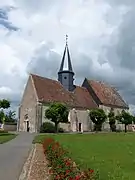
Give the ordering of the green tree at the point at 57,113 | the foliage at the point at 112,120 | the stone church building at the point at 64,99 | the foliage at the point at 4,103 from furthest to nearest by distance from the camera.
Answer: the foliage at the point at 112,120 → the stone church building at the point at 64,99 → the green tree at the point at 57,113 → the foliage at the point at 4,103

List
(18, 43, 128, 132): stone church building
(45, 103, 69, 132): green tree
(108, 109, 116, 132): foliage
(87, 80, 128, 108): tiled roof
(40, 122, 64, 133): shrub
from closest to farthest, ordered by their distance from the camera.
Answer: (45, 103, 69, 132): green tree → (40, 122, 64, 133): shrub → (18, 43, 128, 132): stone church building → (108, 109, 116, 132): foliage → (87, 80, 128, 108): tiled roof

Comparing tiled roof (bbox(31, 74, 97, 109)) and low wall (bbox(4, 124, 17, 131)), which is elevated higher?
tiled roof (bbox(31, 74, 97, 109))

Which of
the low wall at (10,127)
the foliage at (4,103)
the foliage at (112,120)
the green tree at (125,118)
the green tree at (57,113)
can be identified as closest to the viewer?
the foliage at (4,103)

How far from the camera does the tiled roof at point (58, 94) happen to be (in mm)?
72812

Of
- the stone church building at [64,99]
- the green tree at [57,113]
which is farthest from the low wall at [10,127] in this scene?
the green tree at [57,113]

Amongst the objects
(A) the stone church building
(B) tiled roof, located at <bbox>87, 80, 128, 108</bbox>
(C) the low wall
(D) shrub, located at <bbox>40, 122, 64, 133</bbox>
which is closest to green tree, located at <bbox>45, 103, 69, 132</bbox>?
(D) shrub, located at <bbox>40, 122, 64, 133</bbox>

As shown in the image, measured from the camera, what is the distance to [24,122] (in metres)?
74.7

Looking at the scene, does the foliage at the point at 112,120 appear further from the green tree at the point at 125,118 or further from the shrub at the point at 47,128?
the shrub at the point at 47,128

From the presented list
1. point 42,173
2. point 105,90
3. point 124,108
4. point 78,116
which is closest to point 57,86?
point 78,116

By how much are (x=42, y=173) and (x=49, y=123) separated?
56.8 metres

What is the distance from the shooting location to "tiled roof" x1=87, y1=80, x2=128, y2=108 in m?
89.5

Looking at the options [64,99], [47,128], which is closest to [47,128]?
[47,128]

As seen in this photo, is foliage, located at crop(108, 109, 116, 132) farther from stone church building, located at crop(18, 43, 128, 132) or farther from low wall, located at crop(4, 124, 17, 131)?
low wall, located at crop(4, 124, 17, 131)

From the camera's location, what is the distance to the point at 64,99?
76.2 metres
